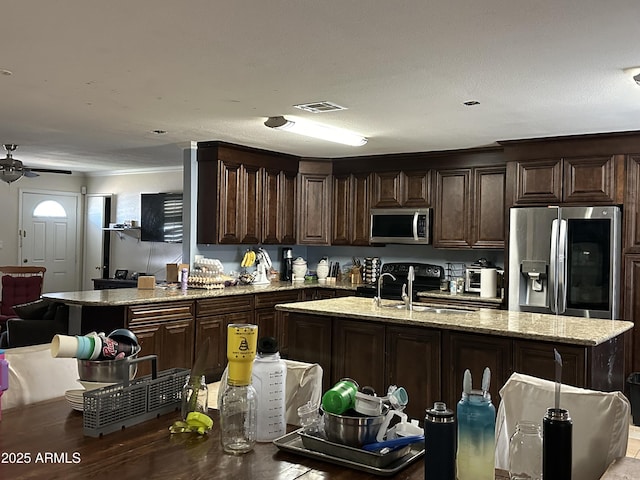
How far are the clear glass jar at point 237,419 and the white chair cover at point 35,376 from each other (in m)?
1.06

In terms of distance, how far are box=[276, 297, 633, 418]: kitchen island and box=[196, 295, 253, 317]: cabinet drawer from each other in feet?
4.07

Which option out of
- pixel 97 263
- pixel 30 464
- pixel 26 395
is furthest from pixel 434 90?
pixel 97 263

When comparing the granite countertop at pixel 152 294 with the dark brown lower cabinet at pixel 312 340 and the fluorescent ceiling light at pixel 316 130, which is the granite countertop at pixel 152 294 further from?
the fluorescent ceiling light at pixel 316 130

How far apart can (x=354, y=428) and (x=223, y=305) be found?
434 centimetres

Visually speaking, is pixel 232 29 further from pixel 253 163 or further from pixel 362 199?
pixel 362 199

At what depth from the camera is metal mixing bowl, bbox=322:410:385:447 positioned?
1582 mm

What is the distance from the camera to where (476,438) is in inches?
53.4

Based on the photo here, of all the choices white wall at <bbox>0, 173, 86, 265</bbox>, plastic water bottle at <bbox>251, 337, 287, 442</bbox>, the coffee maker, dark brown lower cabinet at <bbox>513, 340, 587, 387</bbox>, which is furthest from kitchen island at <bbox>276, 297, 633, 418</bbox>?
white wall at <bbox>0, 173, 86, 265</bbox>

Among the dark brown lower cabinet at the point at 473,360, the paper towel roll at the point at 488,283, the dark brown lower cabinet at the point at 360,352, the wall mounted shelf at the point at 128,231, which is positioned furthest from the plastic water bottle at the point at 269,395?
the wall mounted shelf at the point at 128,231

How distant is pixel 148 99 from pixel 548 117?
114 inches

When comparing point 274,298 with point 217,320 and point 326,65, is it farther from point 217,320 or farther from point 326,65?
point 326,65

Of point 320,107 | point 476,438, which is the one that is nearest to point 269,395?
point 476,438

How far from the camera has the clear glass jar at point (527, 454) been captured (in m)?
1.43

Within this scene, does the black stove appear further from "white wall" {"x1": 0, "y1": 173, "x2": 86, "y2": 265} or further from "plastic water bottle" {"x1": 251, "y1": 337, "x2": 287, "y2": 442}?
"white wall" {"x1": 0, "y1": 173, "x2": 86, "y2": 265}
